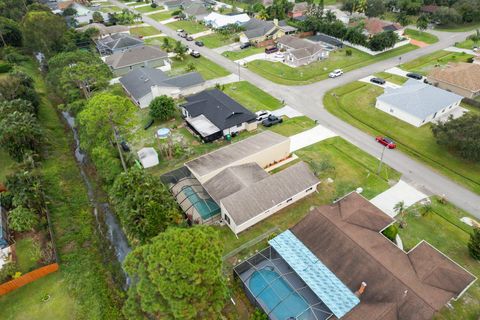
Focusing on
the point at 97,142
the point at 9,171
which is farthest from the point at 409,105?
the point at 9,171

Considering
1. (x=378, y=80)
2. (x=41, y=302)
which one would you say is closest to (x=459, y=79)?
(x=378, y=80)

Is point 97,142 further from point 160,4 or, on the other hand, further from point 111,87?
point 160,4

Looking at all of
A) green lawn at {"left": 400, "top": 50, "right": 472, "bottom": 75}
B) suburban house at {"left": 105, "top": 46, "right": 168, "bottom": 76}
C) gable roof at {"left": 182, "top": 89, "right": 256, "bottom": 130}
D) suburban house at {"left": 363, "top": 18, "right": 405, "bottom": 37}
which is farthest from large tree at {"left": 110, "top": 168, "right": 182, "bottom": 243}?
suburban house at {"left": 363, "top": 18, "right": 405, "bottom": 37}

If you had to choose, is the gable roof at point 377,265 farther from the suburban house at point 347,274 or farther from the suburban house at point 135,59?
the suburban house at point 135,59

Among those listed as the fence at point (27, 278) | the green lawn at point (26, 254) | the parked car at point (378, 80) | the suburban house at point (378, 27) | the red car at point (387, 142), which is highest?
the suburban house at point (378, 27)

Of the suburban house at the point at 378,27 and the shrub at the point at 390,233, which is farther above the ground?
the suburban house at the point at 378,27

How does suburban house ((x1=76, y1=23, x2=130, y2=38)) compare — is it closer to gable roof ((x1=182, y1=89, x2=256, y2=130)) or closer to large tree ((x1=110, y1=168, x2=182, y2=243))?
gable roof ((x1=182, y1=89, x2=256, y2=130))

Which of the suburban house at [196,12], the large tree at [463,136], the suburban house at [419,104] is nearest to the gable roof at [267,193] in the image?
the large tree at [463,136]
